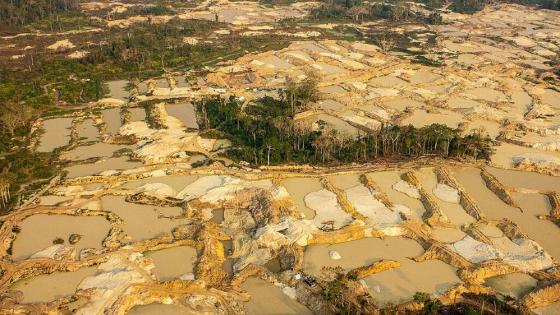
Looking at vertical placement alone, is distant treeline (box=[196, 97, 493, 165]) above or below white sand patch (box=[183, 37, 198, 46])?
below

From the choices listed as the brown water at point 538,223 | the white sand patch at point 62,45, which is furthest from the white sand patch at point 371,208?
the white sand patch at point 62,45

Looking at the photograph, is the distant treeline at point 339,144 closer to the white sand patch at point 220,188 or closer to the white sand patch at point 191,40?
the white sand patch at point 220,188

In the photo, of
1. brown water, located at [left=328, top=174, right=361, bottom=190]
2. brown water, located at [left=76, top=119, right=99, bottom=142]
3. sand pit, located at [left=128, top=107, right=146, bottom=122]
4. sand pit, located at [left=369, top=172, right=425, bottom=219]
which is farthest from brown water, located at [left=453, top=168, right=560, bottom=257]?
brown water, located at [left=76, top=119, right=99, bottom=142]

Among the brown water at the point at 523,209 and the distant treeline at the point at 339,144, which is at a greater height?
the distant treeline at the point at 339,144

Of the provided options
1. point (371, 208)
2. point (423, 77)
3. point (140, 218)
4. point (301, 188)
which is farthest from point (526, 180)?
point (140, 218)

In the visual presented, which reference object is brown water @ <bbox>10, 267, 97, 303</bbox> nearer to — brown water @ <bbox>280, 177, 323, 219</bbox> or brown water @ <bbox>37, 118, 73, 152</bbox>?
brown water @ <bbox>280, 177, 323, 219</bbox>

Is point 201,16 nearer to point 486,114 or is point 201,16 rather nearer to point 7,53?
point 7,53
